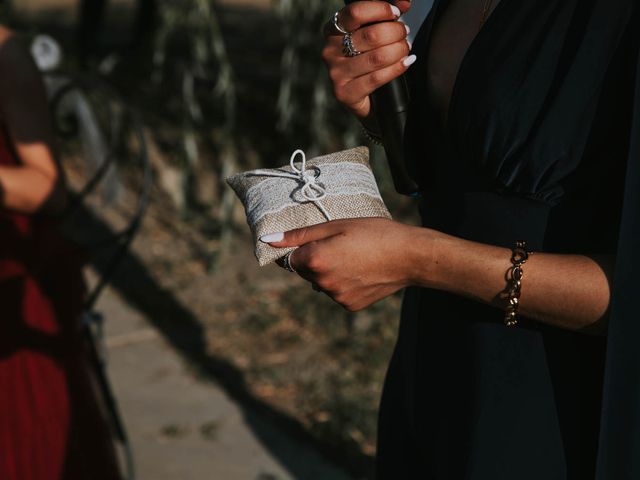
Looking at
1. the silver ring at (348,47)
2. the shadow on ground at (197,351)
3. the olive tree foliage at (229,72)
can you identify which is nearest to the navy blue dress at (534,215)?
the silver ring at (348,47)

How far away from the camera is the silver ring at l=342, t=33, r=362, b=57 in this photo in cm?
139

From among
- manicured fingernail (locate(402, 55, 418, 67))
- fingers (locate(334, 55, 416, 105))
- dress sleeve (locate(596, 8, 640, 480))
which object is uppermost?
manicured fingernail (locate(402, 55, 418, 67))

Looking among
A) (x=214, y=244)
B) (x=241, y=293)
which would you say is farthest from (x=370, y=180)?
(x=214, y=244)

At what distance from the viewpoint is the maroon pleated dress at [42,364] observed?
2189 mm

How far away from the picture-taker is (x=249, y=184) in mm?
1390

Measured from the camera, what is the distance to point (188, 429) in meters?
3.69

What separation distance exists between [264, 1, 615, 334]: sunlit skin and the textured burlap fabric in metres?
0.03

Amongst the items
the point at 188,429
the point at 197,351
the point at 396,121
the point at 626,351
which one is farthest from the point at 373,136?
the point at 197,351

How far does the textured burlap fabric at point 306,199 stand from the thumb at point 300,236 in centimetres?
1

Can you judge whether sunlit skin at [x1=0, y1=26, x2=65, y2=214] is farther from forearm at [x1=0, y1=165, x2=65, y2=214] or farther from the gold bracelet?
A: the gold bracelet

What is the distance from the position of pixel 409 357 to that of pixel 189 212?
462cm

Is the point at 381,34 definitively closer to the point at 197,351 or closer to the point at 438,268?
the point at 438,268

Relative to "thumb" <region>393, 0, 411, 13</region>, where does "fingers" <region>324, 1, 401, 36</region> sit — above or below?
below

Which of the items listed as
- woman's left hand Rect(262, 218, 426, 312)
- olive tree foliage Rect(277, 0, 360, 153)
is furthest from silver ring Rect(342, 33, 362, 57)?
olive tree foliage Rect(277, 0, 360, 153)
